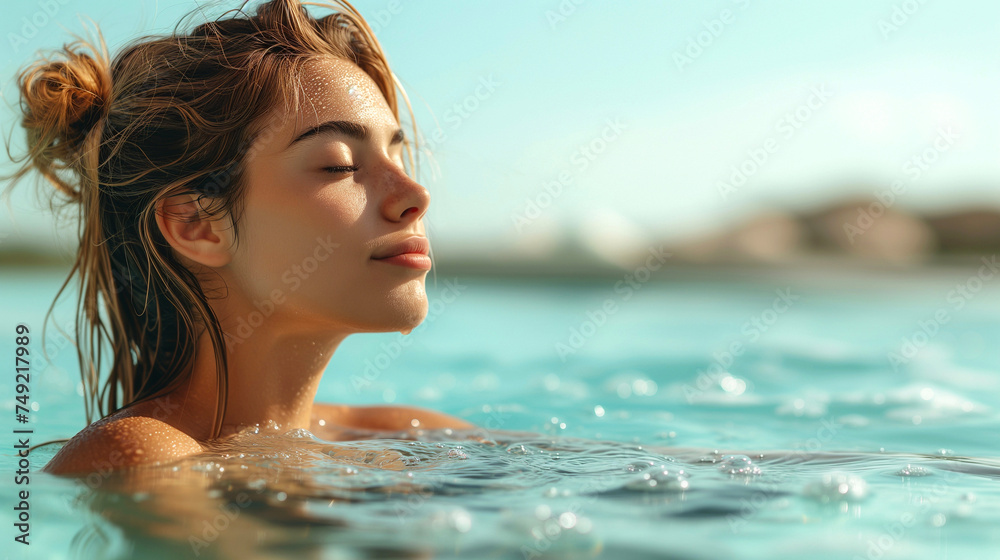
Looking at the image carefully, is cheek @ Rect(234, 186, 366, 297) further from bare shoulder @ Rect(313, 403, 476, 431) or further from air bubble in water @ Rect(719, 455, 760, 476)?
air bubble in water @ Rect(719, 455, 760, 476)

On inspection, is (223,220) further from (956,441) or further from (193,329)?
(956,441)

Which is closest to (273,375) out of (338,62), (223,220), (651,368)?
(223,220)

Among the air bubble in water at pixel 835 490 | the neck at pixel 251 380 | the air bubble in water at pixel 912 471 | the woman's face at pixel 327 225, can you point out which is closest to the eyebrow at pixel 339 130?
the woman's face at pixel 327 225

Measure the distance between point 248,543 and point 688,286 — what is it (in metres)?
16.2

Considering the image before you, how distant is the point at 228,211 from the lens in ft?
7.45

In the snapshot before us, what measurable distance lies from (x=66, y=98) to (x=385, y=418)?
1605 millimetres

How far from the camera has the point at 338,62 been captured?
251cm

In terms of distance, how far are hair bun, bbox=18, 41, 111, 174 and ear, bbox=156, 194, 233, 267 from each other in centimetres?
42

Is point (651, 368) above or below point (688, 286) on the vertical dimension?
below

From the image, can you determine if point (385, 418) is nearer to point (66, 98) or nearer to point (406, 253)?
point (406, 253)

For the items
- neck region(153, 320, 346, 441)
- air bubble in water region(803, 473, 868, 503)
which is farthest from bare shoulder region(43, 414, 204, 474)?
air bubble in water region(803, 473, 868, 503)

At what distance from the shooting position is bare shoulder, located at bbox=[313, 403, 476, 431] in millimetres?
3076

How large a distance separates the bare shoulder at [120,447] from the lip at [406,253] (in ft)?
2.46

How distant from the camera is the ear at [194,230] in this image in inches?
90.0
